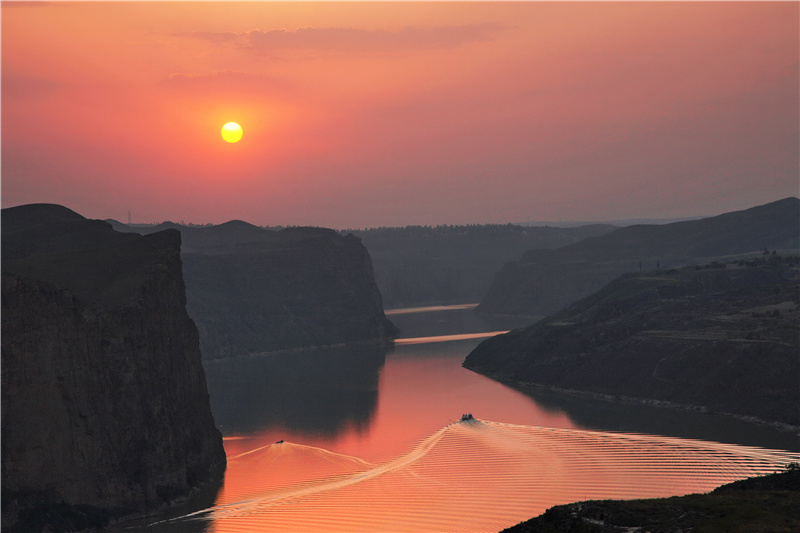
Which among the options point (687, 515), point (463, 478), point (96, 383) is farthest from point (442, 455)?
point (687, 515)

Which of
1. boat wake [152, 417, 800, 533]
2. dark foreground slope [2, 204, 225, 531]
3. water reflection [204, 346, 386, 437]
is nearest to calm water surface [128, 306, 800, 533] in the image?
boat wake [152, 417, 800, 533]

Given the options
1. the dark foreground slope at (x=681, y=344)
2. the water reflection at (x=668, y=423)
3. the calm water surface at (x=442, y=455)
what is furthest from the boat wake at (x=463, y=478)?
the dark foreground slope at (x=681, y=344)

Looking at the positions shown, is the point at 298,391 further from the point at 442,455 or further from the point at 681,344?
the point at 681,344

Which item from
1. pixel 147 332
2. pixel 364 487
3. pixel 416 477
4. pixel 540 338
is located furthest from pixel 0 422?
pixel 540 338

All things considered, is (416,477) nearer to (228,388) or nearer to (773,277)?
(228,388)

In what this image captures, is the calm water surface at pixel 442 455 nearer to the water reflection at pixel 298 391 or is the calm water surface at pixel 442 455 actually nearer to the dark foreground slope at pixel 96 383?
the water reflection at pixel 298 391

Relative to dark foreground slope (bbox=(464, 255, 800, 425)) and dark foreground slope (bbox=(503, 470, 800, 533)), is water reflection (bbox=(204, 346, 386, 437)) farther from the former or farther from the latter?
dark foreground slope (bbox=(503, 470, 800, 533))
